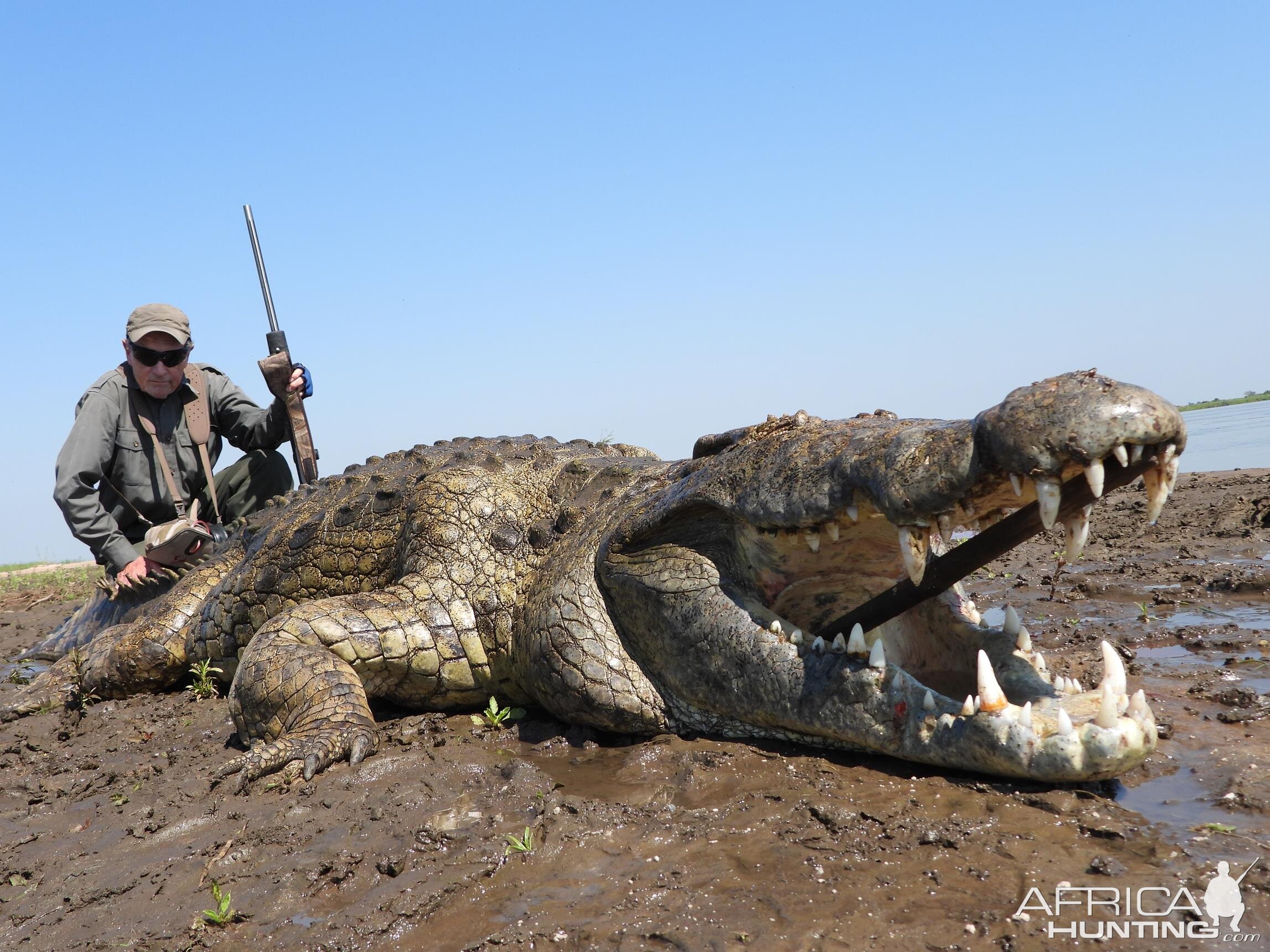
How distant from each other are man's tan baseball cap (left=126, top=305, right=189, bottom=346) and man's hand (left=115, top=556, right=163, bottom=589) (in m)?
1.65

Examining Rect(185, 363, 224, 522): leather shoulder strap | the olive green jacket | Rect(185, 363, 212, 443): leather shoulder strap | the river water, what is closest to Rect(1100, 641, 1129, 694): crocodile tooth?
the river water

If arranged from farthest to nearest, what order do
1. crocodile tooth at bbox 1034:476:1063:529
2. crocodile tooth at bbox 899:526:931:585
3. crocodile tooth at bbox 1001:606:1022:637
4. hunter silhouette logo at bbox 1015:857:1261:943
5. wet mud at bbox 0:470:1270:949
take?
crocodile tooth at bbox 1001:606:1022:637
crocodile tooth at bbox 899:526:931:585
crocodile tooth at bbox 1034:476:1063:529
wet mud at bbox 0:470:1270:949
hunter silhouette logo at bbox 1015:857:1261:943

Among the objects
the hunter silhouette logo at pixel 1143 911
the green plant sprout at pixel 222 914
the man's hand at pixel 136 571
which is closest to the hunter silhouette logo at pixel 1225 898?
the hunter silhouette logo at pixel 1143 911

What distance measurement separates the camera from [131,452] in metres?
7.05

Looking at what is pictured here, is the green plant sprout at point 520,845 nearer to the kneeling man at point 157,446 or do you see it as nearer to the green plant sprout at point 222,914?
the green plant sprout at point 222,914

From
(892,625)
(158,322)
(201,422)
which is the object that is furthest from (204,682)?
(892,625)

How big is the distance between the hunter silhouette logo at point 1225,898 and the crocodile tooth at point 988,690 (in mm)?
649

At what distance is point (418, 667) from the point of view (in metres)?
4.21

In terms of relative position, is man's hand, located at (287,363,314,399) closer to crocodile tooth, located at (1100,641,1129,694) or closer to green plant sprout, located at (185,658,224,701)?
green plant sprout, located at (185,658,224,701)

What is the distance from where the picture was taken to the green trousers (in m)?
7.59

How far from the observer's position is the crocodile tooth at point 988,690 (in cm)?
269

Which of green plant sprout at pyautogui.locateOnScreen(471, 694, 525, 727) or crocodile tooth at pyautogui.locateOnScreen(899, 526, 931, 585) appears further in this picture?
green plant sprout at pyautogui.locateOnScreen(471, 694, 525, 727)

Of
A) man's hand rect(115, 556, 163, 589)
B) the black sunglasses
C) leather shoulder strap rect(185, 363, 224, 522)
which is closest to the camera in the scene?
man's hand rect(115, 556, 163, 589)

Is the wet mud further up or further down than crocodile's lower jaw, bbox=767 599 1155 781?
further down
